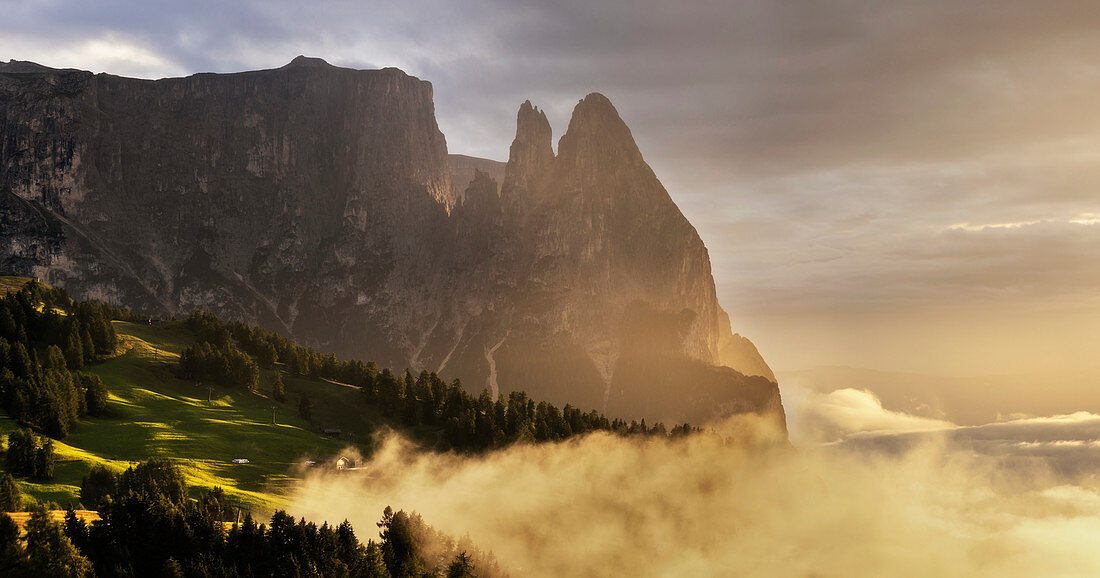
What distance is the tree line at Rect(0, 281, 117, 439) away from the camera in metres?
134

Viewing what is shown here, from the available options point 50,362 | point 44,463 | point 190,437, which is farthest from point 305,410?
point 44,463

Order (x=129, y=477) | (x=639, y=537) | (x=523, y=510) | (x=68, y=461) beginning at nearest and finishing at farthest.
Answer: (x=129, y=477)
(x=68, y=461)
(x=523, y=510)
(x=639, y=537)

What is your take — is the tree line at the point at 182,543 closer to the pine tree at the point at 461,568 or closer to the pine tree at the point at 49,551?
the pine tree at the point at 49,551

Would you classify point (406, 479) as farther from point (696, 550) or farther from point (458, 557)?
point (696, 550)

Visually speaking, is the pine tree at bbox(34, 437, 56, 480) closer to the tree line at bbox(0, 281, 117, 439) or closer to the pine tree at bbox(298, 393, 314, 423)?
the tree line at bbox(0, 281, 117, 439)

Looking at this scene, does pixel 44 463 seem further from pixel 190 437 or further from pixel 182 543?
pixel 190 437

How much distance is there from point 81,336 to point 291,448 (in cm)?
6818

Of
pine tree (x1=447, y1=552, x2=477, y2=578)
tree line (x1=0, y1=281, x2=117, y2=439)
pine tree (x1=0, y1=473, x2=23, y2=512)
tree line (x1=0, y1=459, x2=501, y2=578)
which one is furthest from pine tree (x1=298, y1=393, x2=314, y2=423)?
pine tree (x1=0, y1=473, x2=23, y2=512)

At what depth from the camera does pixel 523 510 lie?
15262 centimetres

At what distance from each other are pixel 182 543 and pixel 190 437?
67.6 metres

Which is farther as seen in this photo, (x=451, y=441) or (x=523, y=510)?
(x=451, y=441)

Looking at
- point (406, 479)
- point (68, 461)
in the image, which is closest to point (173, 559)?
point (68, 461)

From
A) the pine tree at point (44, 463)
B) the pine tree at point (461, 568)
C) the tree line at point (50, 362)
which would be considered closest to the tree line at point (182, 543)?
the pine tree at point (461, 568)

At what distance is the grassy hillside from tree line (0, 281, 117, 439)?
3500 mm
